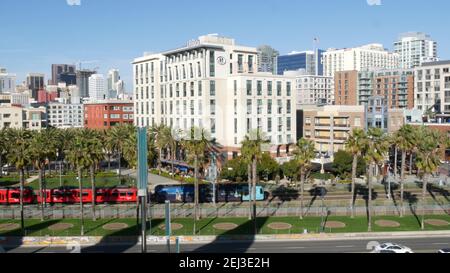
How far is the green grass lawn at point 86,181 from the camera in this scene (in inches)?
3411

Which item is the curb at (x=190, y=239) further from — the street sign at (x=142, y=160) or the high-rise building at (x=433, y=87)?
the high-rise building at (x=433, y=87)

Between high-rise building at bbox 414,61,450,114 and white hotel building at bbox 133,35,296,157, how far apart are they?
214ft

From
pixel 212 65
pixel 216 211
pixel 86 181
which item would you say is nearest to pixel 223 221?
pixel 216 211

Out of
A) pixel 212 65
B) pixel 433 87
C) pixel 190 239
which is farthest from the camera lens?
pixel 433 87

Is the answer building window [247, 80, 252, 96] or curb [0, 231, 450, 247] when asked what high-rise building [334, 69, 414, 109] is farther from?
curb [0, 231, 450, 247]

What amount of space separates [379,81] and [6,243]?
A: 156 meters

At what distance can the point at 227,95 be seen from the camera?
326ft

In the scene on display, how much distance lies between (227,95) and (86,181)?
105 feet

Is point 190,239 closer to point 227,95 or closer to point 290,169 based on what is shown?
point 290,169

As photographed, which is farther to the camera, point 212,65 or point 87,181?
point 212,65

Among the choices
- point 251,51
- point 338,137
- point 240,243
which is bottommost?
point 240,243

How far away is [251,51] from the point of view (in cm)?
10512
